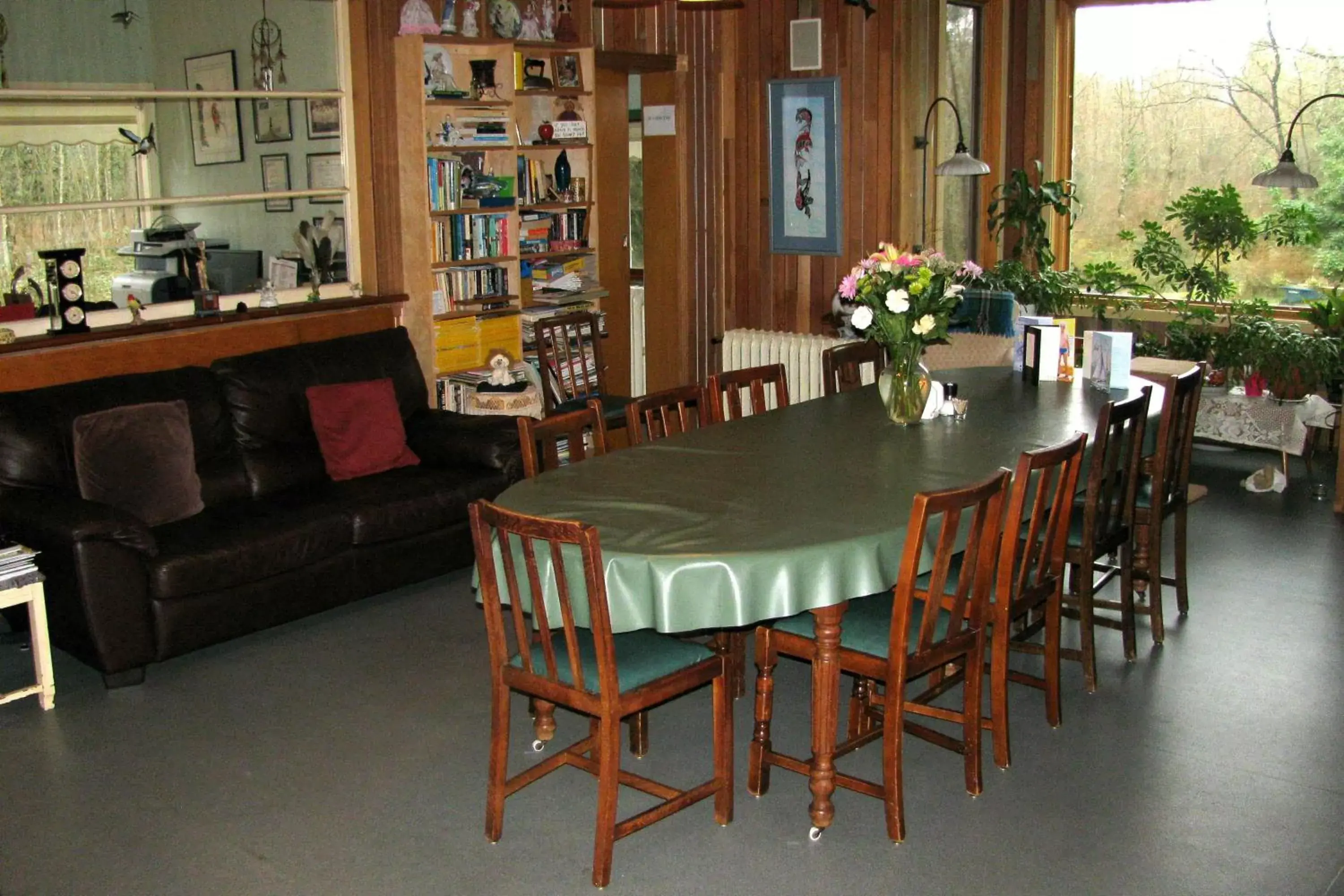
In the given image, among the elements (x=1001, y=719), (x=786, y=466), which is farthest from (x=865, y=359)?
(x=1001, y=719)

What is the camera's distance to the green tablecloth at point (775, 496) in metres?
3.40

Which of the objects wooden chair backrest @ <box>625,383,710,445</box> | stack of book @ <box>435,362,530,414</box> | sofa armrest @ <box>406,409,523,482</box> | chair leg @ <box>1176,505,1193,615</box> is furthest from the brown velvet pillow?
chair leg @ <box>1176,505,1193,615</box>

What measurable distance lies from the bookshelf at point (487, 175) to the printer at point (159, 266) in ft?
3.35

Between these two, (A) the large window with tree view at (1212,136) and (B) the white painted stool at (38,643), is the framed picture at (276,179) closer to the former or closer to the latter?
(B) the white painted stool at (38,643)

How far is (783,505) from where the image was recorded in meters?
3.85

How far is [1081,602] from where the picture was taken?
4484mm

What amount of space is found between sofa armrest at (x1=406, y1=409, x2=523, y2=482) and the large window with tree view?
4363 millimetres

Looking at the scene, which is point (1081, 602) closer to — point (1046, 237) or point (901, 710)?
point (901, 710)

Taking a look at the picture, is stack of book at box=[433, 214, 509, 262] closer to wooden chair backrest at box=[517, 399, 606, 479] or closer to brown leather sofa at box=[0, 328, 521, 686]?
brown leather sofa at box=[0, 328, 521, 686]

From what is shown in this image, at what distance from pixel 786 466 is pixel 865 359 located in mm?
1800

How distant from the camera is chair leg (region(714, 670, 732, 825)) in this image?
3.62 m

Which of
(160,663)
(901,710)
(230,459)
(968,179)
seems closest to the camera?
(901,710)

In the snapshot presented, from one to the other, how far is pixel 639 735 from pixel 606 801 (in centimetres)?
72

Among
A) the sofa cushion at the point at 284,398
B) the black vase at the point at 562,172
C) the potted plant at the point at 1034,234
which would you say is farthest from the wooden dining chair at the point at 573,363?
the potted plant at the point at 1034,234
